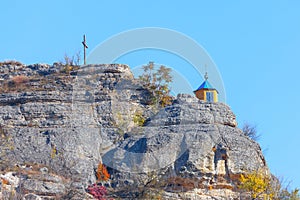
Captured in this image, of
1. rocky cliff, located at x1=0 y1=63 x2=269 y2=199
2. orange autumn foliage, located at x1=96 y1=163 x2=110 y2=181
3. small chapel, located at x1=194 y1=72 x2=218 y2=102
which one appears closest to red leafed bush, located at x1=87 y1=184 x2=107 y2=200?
rocky cliff, located at x1=0 y1=63 x2=269 y2=199

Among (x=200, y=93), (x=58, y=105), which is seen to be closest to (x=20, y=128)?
(x=58, y=105)

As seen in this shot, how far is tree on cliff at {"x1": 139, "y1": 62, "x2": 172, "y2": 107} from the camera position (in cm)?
3672

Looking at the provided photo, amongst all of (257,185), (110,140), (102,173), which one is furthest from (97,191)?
(257,185)

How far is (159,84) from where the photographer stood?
3719 centimetres

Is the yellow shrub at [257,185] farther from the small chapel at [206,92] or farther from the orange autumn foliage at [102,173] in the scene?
the small chapel at [206,92]

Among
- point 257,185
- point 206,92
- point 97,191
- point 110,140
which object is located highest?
point 206,92

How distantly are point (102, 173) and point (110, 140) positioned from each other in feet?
7.51

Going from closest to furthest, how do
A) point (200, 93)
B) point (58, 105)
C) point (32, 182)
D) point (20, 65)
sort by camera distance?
point (32, 182), point (58, 105), point (20, 65), point (200, 93)

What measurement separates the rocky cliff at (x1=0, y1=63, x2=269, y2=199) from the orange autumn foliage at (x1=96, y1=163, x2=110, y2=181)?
7.1 inches

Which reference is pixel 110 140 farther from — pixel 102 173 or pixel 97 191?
pixel 97 191

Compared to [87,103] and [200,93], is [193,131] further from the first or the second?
[200,93]

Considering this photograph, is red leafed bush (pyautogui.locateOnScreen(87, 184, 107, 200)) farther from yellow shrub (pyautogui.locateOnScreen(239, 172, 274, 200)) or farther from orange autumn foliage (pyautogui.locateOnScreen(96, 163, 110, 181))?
yellow shrub (pyautogui.locateOnScreen(239, 172, 274, 200))

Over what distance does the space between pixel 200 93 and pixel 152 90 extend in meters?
6.01

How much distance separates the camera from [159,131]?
33812 millimetres
